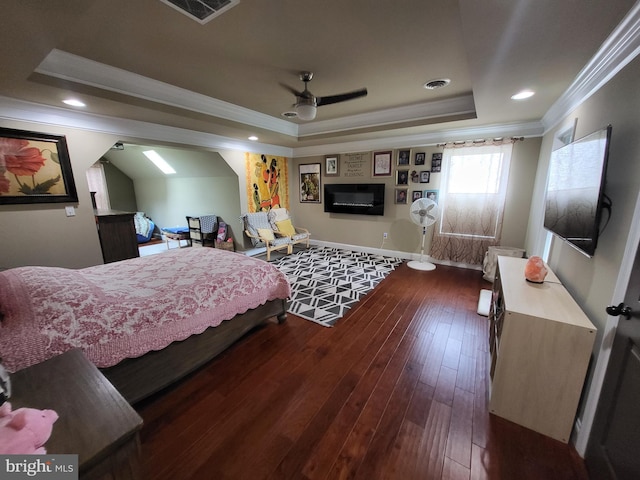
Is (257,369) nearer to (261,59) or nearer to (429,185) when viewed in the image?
(261,59)

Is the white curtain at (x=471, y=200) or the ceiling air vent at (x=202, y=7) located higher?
the ceiling air vent at (x=202, y=7)

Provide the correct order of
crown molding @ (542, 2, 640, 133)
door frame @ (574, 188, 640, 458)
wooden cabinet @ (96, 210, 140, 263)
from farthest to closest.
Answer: wooden cabinet @ (96, 210, 140, 263)
crown molding @ (542, 2, 640, 133)
door frame @ (574, 188, 640, 458)

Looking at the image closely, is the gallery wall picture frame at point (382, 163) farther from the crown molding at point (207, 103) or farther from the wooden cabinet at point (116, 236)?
the wooden cabinet at point (116, 236)

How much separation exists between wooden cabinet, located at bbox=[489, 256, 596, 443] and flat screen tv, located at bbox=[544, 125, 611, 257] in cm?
41

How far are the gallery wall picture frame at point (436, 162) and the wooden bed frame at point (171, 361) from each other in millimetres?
3679

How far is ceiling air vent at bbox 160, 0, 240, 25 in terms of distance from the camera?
1442 mm

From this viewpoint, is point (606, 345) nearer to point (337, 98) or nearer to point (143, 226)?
point (337, 98)

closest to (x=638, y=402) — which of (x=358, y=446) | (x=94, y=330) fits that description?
(x=358, y=446)

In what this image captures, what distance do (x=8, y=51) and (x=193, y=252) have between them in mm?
1874

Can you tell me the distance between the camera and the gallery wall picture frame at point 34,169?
2529 mm

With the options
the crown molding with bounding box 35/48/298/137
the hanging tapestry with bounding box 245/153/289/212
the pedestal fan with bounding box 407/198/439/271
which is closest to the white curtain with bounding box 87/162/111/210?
the hanging tapestry with bounding box 245/153/289/212

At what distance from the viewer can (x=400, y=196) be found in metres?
4.65

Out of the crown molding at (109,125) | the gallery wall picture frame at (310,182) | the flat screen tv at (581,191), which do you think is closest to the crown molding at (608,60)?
the flat screen tv at (581,191)

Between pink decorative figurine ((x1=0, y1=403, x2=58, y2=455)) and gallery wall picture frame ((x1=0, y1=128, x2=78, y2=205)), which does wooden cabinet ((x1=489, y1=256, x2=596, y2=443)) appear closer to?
pink decorative figurine ((x1=0, y1=403, x2=58, y2=455))
